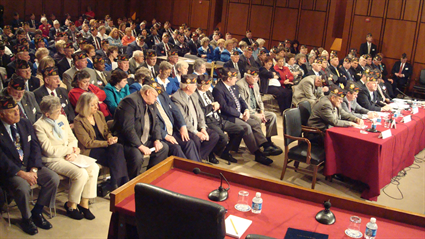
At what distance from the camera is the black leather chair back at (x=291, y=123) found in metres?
4.94

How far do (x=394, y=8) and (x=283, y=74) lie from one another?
18.7 feet

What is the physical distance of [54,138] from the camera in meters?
3.72

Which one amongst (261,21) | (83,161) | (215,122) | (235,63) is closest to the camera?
(83,161)

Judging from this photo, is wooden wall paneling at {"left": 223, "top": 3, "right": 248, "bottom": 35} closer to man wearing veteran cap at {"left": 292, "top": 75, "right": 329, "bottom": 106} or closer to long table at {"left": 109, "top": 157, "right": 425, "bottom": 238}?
man wearing veteran cap at {"left": 292, "top": 75, "right": 329, "bottom": 106}

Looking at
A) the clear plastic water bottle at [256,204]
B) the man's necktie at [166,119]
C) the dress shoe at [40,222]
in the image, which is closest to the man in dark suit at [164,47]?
the man's necktie at [166,119]

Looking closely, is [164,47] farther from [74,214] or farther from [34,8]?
[74,214]

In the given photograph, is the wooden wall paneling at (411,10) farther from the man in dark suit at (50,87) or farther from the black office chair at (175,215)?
the black office chair at (175,215)

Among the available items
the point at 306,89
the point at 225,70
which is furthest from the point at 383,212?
the point at 306,89

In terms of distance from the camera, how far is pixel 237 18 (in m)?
15.1

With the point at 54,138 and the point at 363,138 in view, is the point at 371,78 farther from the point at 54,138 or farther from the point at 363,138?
the point at 54,138

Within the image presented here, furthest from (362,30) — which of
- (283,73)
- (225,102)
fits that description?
(225,102)

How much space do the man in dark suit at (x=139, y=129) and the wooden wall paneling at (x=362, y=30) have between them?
1003 centimetres

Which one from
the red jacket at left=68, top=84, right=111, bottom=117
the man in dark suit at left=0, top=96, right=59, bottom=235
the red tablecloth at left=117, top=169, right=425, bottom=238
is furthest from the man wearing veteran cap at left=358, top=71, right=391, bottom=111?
the man in dark suit at left=0, top=96, right=59, bottom=235

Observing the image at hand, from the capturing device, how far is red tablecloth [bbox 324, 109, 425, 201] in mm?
4637
